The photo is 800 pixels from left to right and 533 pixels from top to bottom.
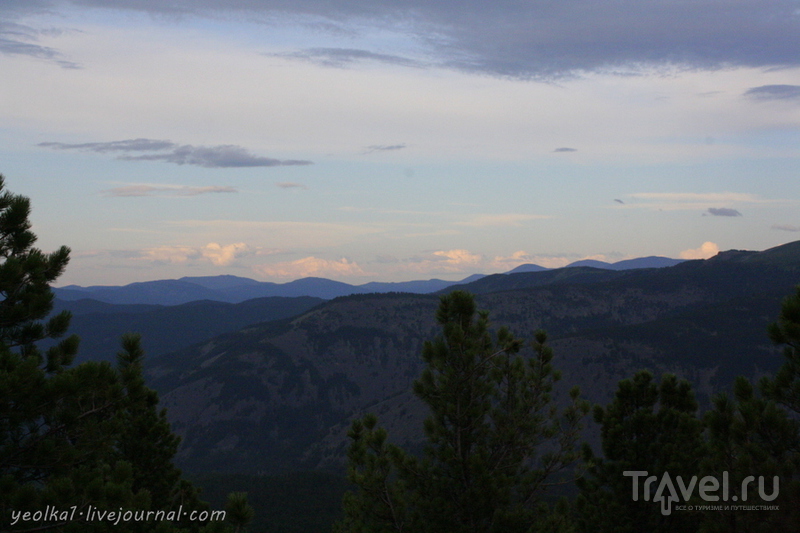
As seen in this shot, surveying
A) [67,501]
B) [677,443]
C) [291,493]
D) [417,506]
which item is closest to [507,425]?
[417,506]

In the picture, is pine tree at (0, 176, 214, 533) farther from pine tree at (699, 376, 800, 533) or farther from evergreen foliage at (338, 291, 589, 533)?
pine tree at (699, 376, 800, 533)

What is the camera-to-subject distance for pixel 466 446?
23750 mm

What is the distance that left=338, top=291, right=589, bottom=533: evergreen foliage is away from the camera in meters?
22.8

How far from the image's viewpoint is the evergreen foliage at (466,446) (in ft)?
74.6

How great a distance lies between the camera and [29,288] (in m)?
16.2

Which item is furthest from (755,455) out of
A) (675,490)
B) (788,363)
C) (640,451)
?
(640,451)

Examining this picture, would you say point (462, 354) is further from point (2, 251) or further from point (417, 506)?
point (2, 251)

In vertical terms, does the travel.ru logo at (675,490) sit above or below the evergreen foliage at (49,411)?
below

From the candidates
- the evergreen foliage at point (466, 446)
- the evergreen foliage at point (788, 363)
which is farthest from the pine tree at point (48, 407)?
the evergreen foliage at point (788, 363)

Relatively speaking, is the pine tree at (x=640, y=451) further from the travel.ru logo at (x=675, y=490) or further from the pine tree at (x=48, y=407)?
the pine tree at (x=48, y=407)

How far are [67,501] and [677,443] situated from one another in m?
22.5

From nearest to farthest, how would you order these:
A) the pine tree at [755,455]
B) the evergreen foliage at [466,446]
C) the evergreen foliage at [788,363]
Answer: the pine tree at [755,455] → the evergreen foliage at [788,363] → the evergreen foliage at [466,446]

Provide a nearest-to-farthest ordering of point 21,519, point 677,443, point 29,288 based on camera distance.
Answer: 1. point 21,519
2. point 29,288
3. point 677,443

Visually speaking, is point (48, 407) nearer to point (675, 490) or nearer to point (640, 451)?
point (640, 451)
